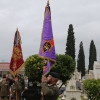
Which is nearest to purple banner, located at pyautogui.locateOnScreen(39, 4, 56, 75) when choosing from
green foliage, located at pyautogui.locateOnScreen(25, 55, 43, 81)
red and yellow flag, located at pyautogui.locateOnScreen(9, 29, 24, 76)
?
red and yellow flag, located at pyautogui.locateOnScreen(9, 29, 24, 76)

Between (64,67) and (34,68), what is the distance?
4.06m

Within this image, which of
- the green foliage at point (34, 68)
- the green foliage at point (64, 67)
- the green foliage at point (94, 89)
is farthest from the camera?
the green foliage at point (64, 67)

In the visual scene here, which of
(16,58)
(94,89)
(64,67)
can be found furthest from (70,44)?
(16,58)

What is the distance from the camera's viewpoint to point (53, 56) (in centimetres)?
585

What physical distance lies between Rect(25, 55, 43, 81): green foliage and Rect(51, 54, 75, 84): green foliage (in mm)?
2004

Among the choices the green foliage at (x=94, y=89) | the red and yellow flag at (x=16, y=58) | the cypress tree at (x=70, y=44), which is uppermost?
the cypress tree at (x=70, y=44)

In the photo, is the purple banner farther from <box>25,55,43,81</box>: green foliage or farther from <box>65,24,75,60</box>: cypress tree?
<box>65,24,75,60</box>: cypress tree

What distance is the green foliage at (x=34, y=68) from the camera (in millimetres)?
22516

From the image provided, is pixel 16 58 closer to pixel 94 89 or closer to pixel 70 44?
pixel 94 89

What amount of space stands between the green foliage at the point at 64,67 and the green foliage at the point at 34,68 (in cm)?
200

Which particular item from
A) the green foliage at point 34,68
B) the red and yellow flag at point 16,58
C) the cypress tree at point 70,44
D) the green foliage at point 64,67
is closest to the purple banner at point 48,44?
the red and yellow flag at point 16,58

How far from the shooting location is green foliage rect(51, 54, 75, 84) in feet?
75.9

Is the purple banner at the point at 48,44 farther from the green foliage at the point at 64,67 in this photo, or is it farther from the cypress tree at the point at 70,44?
the cypress tree at the point at 70,44

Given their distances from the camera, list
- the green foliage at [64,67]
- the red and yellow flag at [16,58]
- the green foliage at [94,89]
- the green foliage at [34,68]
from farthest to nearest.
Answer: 1. the green foliage at [64,67]
2. the green foliage at [34,68]
3. the green foliage at [94,89]
4. the red and yellow flag at [16,58]
